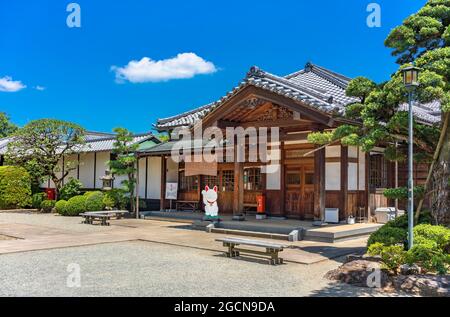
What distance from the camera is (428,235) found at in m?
7.71

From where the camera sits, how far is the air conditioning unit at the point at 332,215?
528 inches

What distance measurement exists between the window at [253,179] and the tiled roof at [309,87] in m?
3.47

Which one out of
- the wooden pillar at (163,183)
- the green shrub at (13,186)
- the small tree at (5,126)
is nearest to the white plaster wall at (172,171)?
the wooden pillar at (163,183)

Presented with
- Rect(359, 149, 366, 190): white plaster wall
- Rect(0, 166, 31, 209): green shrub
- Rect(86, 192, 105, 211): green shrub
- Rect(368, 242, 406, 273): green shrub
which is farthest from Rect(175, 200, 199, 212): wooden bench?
Rect(368, 242, 406, 273): green shrub

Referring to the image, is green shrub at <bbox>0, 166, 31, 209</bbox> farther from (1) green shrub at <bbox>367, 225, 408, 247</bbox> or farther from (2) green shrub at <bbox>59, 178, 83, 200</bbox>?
(1) green shrub at <bbox>367, 225, 408, 247</bbox>

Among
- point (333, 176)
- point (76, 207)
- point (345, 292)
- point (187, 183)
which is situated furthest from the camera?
point (76, 207)

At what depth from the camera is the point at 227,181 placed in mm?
18328

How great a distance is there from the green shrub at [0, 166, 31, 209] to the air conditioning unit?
1829 centimetres

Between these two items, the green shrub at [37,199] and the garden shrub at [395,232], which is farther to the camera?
the green shrub at [37,199]

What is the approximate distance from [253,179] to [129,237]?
244 inches

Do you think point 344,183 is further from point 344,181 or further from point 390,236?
point 390,236

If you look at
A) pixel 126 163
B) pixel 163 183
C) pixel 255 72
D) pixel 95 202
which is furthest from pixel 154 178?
pixel 255 72

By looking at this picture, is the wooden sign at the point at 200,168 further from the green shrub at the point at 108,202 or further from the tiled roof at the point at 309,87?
the tiled roof at the point at 309,87
